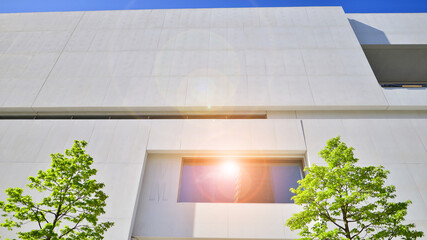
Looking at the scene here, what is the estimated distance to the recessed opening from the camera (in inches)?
763

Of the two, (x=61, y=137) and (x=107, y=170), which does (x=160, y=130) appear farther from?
(x=61, y=137)

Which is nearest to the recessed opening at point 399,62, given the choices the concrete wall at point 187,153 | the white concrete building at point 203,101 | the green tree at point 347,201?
the white concrete building at point 203,101

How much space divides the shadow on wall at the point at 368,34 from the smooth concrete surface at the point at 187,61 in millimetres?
2017

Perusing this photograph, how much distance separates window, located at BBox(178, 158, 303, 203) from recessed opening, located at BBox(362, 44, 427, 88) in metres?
14.4

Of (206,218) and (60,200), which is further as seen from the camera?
(206,218)

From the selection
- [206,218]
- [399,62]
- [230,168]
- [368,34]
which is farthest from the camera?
[399,62]

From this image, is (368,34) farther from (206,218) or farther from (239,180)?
(206,218)

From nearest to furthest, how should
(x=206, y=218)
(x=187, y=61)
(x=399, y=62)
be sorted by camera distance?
(x=206, y=218), (x=187, y=61), (x=399, y=62)

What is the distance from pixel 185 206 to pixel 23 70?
15.9 m

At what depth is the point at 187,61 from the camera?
55.7 ft

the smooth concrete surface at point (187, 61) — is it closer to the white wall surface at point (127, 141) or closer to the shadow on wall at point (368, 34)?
the white wall surface at point (127, 141)

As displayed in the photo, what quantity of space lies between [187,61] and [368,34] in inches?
629

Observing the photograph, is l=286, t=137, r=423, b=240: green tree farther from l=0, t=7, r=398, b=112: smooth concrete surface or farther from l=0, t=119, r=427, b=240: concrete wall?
l=0, t=7, r=398, b=112: smooth concrete surface

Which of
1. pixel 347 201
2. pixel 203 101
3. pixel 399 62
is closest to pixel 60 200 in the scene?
pixel 347 201
